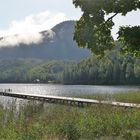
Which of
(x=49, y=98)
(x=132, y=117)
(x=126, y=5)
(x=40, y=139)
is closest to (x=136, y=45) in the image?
(x=126, y=5)

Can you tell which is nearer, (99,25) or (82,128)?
(82,128)

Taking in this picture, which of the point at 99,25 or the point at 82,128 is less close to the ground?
the point at 99,25

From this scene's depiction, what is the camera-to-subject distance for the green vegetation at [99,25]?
2403cm

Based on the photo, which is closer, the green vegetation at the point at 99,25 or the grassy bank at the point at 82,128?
the grassy bank at the point at 82,128

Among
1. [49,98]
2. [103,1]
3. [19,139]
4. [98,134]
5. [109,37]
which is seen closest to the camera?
[19,139]

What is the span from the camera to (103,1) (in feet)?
78.4

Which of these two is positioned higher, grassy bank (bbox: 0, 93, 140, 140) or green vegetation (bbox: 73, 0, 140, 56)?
green vegetation (bbox: 73, 0, 140, 56)

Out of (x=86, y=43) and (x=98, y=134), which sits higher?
(x=86, y=43)

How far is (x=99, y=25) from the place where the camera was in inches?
1011

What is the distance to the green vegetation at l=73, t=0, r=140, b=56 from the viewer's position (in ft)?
78.8

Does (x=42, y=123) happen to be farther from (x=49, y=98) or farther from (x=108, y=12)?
(x=49, y=98)

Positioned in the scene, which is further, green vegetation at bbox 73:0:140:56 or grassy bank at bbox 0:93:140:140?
green vegetation at bbox 73:0:140:56

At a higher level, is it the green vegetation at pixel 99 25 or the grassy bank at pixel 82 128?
the green vegetation at pixel 99 25

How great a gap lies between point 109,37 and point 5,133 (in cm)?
952
